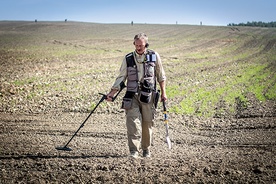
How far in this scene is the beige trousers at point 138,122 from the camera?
17.9 feet

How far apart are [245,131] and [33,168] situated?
209 inches

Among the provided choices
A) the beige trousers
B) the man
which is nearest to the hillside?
the beige trousers

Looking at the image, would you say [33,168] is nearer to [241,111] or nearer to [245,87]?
[241,111]

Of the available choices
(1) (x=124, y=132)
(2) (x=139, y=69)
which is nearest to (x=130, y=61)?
(2) (x=139, y=69)

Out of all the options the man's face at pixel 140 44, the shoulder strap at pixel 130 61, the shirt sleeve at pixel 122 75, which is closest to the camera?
the man's face at pixel 140 44

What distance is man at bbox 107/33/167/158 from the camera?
5.38 meters

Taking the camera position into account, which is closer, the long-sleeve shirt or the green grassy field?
the long-sleeve shirt

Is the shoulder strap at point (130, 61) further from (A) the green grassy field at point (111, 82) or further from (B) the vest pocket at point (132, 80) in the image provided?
(A) the green grassy field at point (111, 82)

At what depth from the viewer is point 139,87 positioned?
18.0ft

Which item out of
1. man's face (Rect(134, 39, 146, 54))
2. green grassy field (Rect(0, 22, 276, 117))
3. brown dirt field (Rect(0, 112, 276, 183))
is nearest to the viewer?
brown dirt field (Rect(0, 112, 276, 183))

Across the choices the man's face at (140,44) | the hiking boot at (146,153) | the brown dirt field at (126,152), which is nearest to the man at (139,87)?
the man's face at (140,44)

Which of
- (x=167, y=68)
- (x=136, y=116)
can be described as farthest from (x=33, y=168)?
(x=167, y=68)

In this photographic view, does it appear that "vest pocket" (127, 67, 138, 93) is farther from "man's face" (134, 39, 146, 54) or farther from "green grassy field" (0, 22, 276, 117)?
"green grassy field" (0, 22, 276, 117)

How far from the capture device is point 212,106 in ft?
34.5
